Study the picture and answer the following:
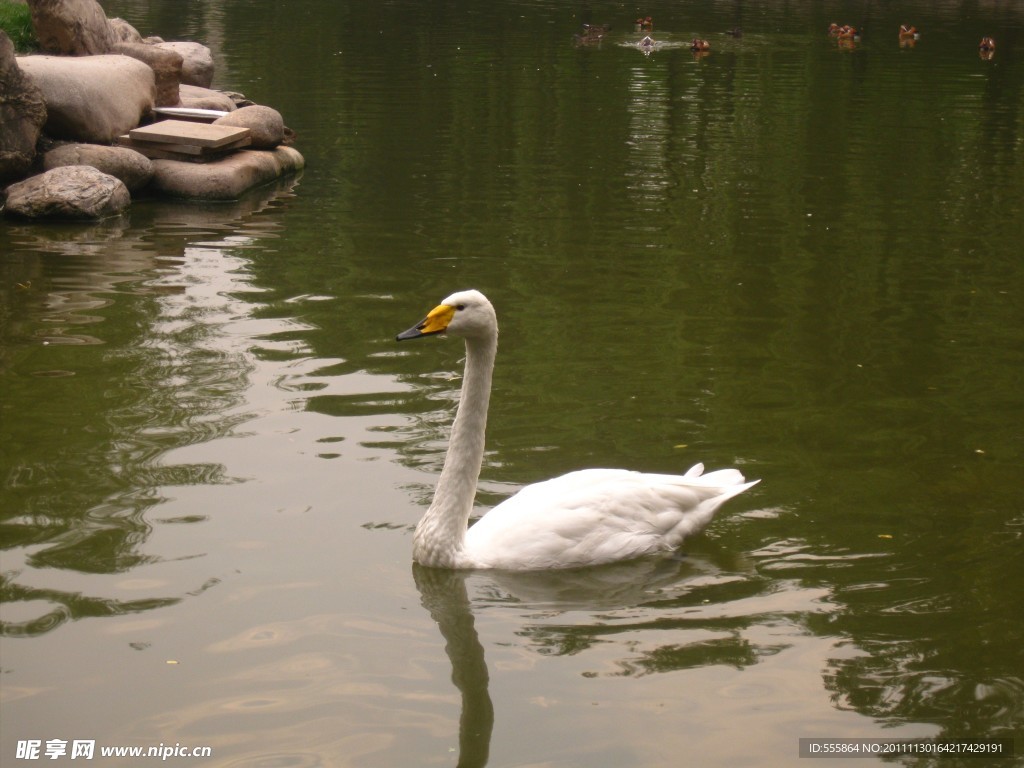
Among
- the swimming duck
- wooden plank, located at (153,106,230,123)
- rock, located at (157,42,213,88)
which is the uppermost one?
the swimming duck

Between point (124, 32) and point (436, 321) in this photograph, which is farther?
point (124, 32)

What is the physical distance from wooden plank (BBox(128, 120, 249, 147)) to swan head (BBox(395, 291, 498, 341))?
921cm

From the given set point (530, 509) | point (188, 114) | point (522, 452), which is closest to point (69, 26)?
point (188, 114)

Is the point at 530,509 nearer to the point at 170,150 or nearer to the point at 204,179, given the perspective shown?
the point at 204,179

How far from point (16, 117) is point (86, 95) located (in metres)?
1.37

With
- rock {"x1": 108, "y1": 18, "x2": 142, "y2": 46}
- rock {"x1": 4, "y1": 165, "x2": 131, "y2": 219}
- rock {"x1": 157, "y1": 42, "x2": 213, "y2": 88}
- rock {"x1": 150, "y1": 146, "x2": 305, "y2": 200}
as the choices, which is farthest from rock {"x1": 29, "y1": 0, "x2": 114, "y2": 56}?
rock {"x1": 4, "y1": 165, "x2": 131, "y2": 219}

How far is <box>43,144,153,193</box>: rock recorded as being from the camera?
1387 cm

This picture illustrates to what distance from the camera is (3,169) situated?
528 inches

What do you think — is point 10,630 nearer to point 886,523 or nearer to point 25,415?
point 25,415

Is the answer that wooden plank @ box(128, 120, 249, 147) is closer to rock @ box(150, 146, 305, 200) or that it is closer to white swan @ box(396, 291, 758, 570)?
rock @ box(150, 146, 305, 200)

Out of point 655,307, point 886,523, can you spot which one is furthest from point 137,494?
point 655,307

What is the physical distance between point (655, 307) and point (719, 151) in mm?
7718

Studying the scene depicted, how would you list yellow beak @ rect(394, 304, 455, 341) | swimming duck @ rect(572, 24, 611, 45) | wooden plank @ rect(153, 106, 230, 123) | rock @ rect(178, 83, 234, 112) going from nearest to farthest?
yellow beak @ rect(394, 304, 455, 341)
wooden plank @ rect(153, 106, 230, 123)
rock @ rect(178, 83, 234, 112)
swimming duck @ rect(572, 24, 611, 45)

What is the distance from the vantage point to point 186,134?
14461 millimetres
